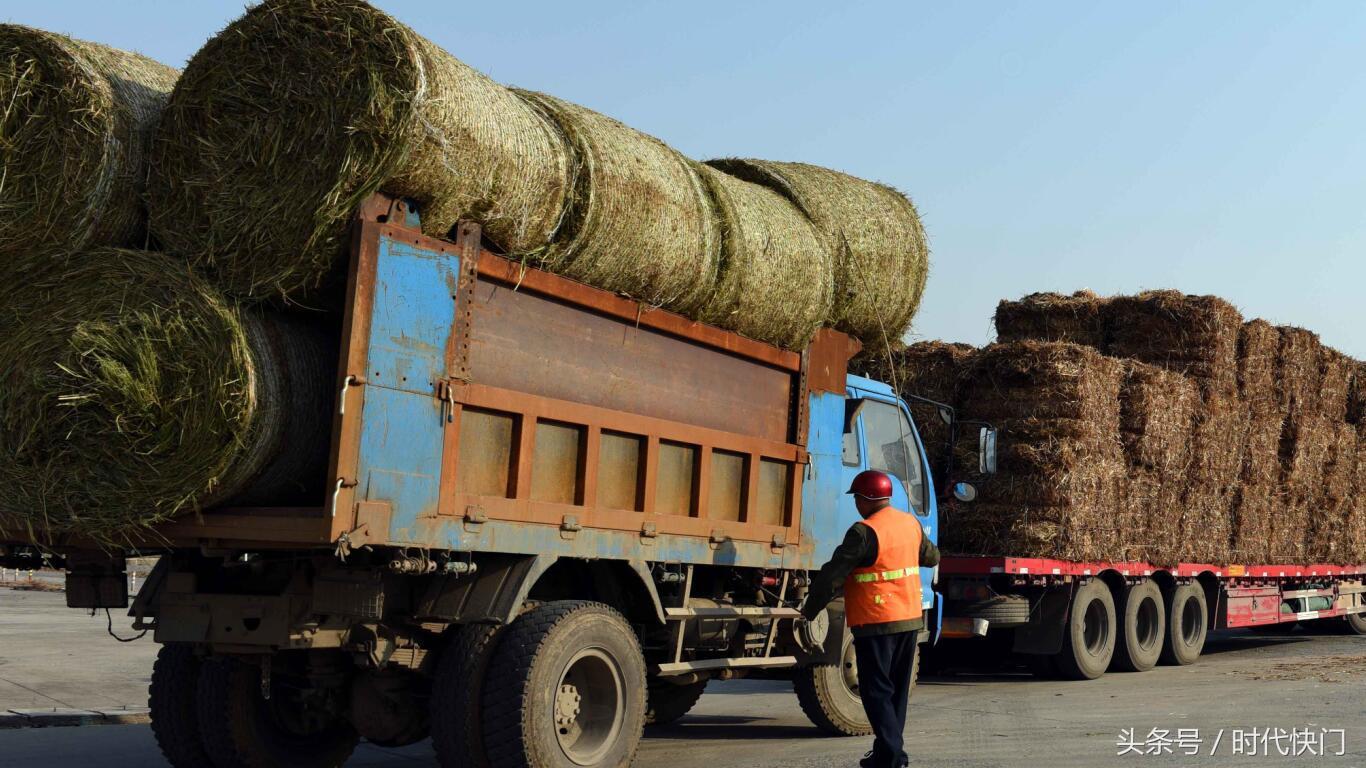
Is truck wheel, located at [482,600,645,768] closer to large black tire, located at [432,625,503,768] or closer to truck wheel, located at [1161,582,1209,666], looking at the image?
large black tire, located at [432,625,503,768]

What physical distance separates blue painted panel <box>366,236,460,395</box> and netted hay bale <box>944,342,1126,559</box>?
8.08 metres

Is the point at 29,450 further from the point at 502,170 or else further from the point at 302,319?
the point at 502,170

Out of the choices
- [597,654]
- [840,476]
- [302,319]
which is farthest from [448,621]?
[840,476]

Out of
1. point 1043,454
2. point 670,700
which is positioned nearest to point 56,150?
point 670,700

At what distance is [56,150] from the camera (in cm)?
652

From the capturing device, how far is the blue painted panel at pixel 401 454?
6383 millimetres

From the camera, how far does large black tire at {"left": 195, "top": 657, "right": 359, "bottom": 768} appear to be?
7.64 meters

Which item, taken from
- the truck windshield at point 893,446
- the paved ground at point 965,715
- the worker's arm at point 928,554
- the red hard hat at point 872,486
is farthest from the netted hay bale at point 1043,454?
the red hard hat at point 872,486

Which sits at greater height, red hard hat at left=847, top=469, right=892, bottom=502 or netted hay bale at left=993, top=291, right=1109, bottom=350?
netted hay bale at left=993, top=291, right=1109, bottom=350

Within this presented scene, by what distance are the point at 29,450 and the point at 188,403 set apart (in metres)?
0.75

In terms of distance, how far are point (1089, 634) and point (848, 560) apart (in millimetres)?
7746

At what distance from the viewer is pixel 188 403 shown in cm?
613

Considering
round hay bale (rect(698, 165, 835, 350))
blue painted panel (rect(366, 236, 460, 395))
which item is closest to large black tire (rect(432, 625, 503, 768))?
blue painted panel (rect(366, 236, 460, 395))

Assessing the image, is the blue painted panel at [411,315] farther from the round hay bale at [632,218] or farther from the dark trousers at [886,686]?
the dark trousers at [886,686]
